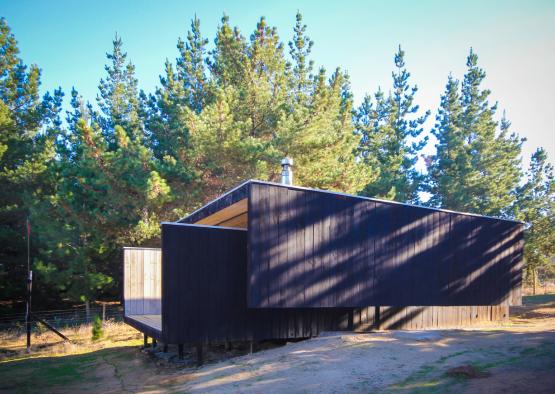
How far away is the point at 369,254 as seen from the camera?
9.85 meters

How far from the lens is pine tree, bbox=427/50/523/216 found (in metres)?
26.5

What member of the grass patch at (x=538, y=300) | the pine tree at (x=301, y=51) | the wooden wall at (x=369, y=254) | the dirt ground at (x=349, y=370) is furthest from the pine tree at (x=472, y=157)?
the dirt ground at (x=349, y=370)

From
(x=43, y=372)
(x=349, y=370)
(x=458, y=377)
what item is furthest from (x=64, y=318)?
(x=458, y=377)

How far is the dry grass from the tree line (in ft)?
10.6

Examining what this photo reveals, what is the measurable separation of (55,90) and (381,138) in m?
19.5

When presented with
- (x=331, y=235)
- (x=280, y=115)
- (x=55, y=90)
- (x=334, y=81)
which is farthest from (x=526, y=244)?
(x=55, y=90)

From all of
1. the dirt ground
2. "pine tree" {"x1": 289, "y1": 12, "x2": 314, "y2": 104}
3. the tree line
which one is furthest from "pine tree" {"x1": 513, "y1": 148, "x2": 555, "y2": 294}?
the dirt ground

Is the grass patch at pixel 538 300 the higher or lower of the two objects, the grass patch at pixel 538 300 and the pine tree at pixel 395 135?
the lower

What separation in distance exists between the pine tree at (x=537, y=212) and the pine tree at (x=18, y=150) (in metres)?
26.8

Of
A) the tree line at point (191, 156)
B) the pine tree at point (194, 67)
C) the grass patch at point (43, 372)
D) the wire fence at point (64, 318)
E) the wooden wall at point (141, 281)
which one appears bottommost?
the wire fence at point (64, 318)

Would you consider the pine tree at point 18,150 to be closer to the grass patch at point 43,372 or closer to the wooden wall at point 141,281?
the wooden wall at point 141,281

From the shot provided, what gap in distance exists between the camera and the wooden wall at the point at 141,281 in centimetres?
1250

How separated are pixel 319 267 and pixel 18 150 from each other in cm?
1798

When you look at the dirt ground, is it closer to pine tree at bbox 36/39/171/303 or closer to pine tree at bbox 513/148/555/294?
pine tree at bbox 36/39/171/303
